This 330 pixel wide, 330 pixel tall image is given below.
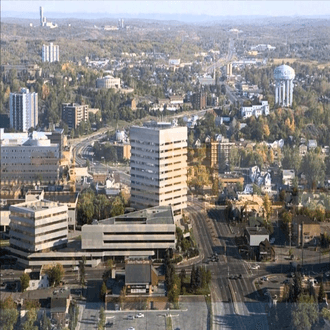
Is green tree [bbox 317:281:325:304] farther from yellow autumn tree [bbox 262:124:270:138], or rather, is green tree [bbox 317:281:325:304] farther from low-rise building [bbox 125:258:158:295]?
yellow autumn tree [bbox 262:124:270:138]

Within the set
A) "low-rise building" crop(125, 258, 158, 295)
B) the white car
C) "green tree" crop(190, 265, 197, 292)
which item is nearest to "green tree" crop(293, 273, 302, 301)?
the white car

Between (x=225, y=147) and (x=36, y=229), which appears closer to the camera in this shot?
(x=36, y=229)

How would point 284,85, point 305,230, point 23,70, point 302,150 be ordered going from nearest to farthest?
1. point 305,230
2. point 302,150
3. point 284,85
4. point 23,70

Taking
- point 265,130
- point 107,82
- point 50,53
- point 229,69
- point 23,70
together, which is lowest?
point 265,130

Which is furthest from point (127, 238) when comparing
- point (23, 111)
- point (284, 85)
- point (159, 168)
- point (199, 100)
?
point (284, 85)

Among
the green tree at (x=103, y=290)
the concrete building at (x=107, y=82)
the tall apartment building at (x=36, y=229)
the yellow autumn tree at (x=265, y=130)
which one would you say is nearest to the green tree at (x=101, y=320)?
the green tree at (x=103, y=290)

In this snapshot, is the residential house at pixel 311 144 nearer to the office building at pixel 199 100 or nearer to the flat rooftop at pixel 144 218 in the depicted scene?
the office building at pixel 199 100

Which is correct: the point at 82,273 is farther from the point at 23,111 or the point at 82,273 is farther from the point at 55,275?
the point at 23,111
